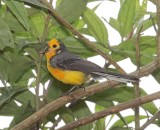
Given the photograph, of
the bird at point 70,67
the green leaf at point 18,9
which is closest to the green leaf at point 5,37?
the green leaf at point 18,9

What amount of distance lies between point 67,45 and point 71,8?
120mm

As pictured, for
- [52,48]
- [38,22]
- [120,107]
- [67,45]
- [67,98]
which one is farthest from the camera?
[52,48]

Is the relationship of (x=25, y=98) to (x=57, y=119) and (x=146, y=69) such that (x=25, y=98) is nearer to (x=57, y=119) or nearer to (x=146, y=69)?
(x=57, y=119)

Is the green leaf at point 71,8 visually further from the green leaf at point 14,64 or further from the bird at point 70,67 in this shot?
the green leaf at point 14,64

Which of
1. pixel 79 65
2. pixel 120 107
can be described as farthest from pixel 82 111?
pixel 120 107

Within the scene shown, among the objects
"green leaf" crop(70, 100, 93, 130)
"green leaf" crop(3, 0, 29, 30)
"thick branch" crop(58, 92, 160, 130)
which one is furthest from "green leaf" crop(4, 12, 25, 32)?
"thick branch" crop(58, 92, 160, 130)

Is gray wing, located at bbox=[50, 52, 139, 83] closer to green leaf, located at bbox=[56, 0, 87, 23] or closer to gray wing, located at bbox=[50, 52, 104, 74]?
gray wing, located at bbox=[50, 52, 104, 74]

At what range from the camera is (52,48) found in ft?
5.29

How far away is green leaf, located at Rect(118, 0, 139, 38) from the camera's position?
1383 mm

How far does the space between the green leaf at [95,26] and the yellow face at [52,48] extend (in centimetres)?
13

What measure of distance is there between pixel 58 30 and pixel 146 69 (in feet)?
1.53

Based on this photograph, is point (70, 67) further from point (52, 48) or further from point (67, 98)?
point (67, 98)

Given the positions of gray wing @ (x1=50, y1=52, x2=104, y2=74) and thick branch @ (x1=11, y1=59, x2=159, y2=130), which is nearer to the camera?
thick branch @ (x1=11, y1=59, x2=159, y2=130)

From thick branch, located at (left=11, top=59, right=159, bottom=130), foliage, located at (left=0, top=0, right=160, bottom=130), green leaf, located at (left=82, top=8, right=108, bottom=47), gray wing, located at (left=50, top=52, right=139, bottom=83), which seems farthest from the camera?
green leaf, located at (left=82, top=8, right=108, bottom=47)
